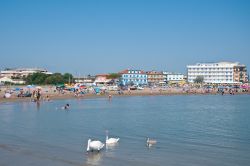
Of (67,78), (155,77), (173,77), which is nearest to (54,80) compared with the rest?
(67,78)

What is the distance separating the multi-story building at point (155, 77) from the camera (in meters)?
130

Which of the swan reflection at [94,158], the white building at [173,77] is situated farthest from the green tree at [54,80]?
the swan reflection at [94,158]

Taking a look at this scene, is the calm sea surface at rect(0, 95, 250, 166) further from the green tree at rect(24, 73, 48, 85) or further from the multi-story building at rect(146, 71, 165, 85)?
the multi-story building at rect(146, 71, 165, 85)

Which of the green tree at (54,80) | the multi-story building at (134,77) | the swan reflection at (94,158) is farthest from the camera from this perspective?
the multi-story building at (134,77)

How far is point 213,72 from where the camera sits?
140 meters

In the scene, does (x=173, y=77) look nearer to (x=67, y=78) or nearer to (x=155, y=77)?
(x=155, y=77)

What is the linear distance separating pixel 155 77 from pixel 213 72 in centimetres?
2236

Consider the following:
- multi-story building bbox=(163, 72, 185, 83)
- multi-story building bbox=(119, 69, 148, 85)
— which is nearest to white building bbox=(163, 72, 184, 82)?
multi-story building bbox=(163, 72, 185, 83)

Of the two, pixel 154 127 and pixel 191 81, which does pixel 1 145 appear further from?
pixel 191 81

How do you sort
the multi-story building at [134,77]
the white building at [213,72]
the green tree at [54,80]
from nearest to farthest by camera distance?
the green tree at [54,80] < the multi-story building at [134,77] < the white building at [213,72]

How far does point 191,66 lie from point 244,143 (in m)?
127

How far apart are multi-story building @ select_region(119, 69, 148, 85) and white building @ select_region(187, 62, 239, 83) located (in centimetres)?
2401

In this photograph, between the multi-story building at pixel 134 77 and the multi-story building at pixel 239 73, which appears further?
the multi-story building at pixel 239 73

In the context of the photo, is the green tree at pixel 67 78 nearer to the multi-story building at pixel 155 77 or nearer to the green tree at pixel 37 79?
the green tree at pixel 37 79
